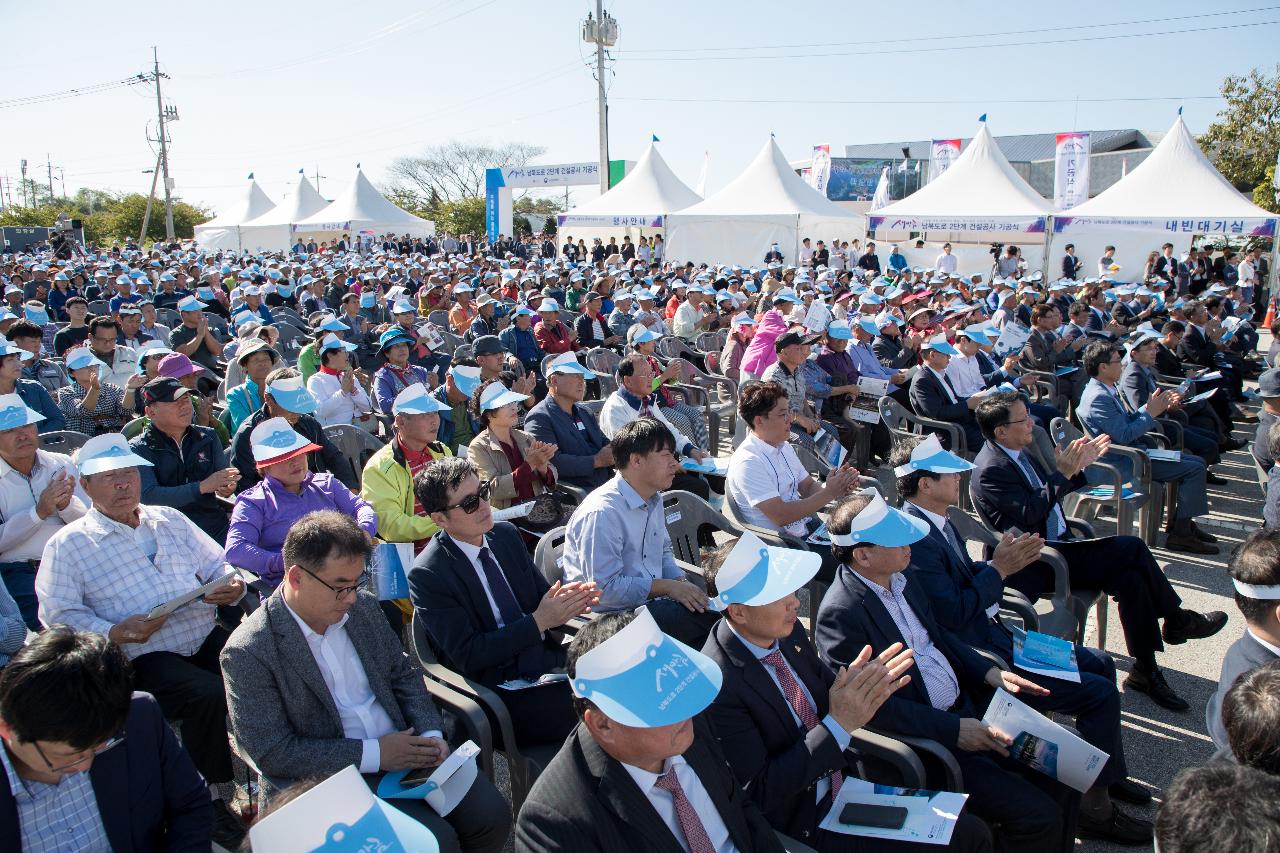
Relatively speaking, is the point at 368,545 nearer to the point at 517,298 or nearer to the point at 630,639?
the point at 630,639

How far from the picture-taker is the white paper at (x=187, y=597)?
9.89ft

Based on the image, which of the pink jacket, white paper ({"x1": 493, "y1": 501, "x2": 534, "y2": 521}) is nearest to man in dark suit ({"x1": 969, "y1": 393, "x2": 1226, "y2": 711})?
white paper ({"x1": 493, "y1": 501, "x2": 534, "y2": 521})

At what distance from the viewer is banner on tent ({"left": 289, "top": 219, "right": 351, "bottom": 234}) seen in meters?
32.4

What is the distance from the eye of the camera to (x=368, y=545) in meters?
2.71

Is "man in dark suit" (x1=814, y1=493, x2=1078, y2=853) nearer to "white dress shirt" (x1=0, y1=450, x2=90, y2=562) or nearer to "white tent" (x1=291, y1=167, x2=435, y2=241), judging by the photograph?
"white dress shirt" (x1=0, y1=450, x2=90, y2=562)

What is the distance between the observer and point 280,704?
2.59 meters

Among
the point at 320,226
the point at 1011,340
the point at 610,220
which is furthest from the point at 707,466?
the point at 320,226

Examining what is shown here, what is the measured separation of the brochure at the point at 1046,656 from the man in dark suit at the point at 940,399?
3552 millimetres

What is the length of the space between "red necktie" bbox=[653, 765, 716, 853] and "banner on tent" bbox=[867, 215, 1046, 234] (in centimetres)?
1848

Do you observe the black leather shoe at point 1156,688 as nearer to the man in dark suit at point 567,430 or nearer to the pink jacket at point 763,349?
the man in dark suit at point 567,430

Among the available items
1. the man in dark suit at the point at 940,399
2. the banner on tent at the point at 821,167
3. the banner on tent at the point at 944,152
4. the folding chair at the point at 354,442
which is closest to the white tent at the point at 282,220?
the banner on tent at the point at 821,167

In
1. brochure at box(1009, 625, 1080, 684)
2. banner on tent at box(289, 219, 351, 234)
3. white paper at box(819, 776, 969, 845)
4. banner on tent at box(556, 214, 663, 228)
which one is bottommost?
white paper at box(819, 776, 969, 845)

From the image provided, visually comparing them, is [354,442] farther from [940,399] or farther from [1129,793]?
[1129,793]

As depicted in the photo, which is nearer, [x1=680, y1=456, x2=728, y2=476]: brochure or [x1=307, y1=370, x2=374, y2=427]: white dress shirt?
[x1=680, y1=456, x2=728, y2=476]: brochure
